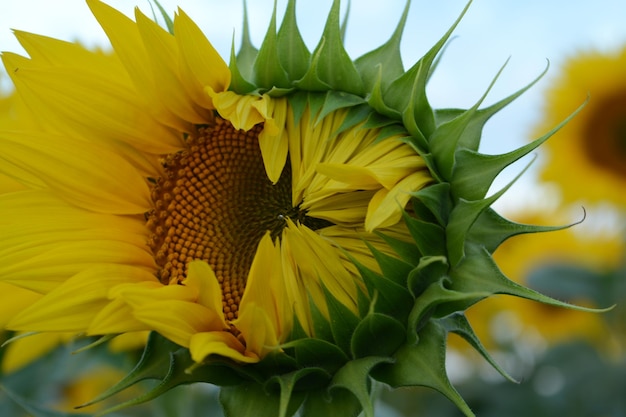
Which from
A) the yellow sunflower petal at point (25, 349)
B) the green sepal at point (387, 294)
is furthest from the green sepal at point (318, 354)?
the yellow sunflower petal at point (25, 349)

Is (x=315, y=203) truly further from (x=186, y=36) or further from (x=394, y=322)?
(x=186, y=36)

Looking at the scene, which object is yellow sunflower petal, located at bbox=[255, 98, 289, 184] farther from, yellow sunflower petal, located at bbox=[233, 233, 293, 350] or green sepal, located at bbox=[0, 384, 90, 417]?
green sepal, located at bbox=[0, 384, 90, 417]

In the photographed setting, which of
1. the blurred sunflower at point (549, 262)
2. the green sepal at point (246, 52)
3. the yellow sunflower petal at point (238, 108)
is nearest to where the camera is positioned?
the yellow sunflower petal at point (238, 108)

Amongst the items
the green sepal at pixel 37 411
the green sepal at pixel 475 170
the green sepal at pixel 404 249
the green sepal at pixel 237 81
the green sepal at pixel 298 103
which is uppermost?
the green sepal at pixel 237 81

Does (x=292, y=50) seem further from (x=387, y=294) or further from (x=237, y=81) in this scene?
(x=387, y=294)

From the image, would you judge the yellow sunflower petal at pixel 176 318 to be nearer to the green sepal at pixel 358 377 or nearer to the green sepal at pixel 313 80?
the green sepal at pixel 358 377

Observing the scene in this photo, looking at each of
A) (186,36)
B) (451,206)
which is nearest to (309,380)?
(451,206)
